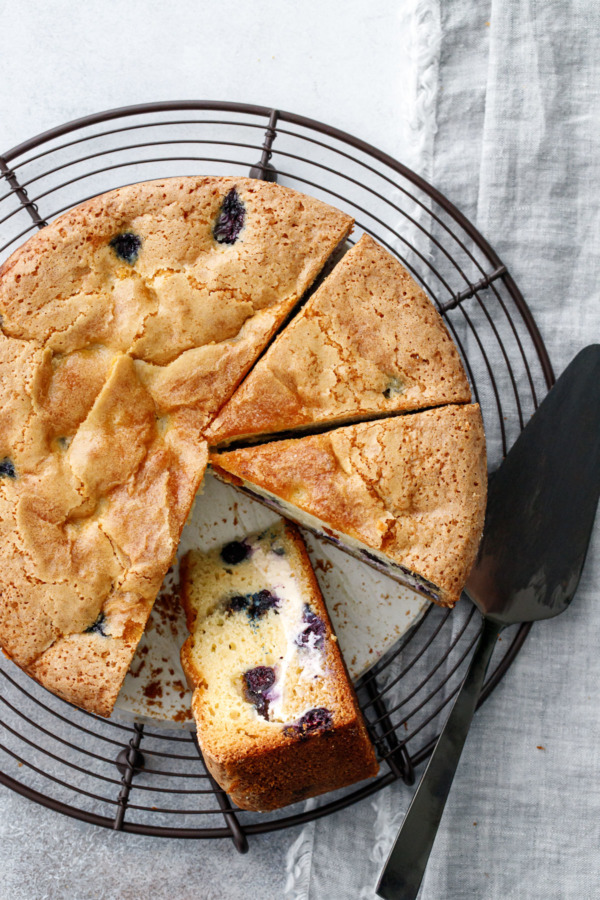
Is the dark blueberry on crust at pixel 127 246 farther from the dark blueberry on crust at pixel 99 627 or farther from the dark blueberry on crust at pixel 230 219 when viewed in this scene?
the dark blueberry on crust at pixel 99 627

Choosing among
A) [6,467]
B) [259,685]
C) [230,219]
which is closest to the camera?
[6,467]

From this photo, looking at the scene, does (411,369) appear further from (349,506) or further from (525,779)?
(525,779)

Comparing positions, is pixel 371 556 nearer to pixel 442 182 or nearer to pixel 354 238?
pixel 354 238

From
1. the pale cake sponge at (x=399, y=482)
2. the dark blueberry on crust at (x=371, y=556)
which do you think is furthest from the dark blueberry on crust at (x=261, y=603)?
the pale cake sponge at (x=399, y=482)

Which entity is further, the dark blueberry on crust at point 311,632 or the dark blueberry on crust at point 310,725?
the dark blueberry on crust at point 311,632

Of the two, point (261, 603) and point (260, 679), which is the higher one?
point (261, 603)

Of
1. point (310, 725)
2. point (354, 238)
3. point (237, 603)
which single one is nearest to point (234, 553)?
point (237, 603)

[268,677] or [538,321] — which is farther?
[538,321]
